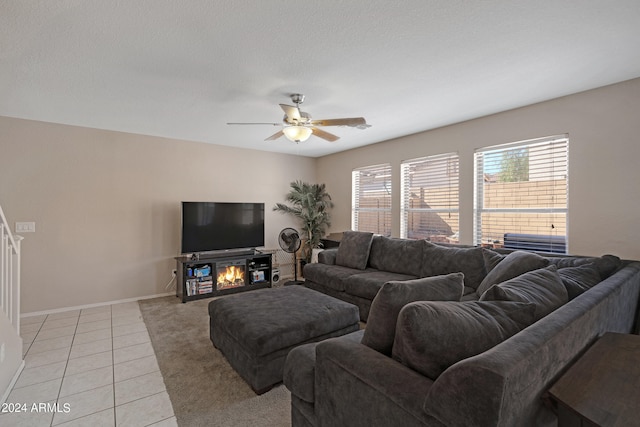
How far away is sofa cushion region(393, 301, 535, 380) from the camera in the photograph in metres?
1.08

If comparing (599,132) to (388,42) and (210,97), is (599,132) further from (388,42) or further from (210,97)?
(210,97)

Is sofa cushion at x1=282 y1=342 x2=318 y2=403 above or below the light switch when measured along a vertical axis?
below

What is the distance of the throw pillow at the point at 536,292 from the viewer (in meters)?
1.34

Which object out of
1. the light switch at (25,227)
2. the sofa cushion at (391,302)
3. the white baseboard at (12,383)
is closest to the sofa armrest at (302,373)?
the sofa cushion at (391,302)

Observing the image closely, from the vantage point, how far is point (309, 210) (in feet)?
18.9

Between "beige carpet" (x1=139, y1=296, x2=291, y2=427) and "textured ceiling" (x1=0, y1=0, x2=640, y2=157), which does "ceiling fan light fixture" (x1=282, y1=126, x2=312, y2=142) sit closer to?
"textured ceiling" (x1=0, y1=0, x2=640, y2=157)

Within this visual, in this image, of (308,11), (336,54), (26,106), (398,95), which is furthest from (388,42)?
(26,106)

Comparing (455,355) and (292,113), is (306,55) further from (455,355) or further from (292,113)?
(455,355)

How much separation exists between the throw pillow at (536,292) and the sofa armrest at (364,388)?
555 millimetres

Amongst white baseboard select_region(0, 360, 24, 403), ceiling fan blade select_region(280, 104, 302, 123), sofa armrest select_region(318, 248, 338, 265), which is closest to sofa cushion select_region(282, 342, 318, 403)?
ceiling fan blade select_region(280, 104, 302, 123)

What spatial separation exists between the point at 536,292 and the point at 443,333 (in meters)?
0.76

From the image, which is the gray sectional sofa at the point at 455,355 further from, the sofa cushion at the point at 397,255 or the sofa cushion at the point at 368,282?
the sofa cushion at the point at 397,255

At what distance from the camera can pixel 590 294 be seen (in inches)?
59.6

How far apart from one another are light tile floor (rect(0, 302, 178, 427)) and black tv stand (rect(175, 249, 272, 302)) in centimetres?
92
